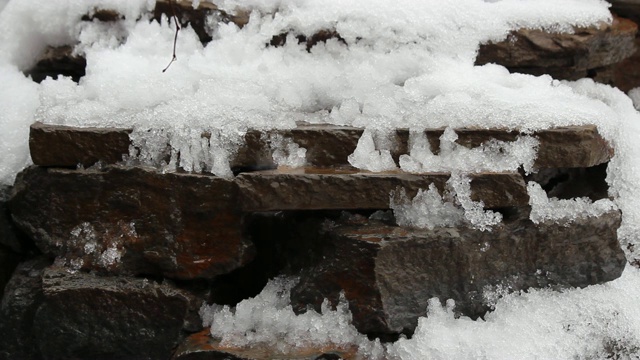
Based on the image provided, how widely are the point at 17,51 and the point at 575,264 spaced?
7.63 ft

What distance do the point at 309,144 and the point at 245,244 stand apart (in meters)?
0.39

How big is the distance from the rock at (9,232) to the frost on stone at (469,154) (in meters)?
1.40

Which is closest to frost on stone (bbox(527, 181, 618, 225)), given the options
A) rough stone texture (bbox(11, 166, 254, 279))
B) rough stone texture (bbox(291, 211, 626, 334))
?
rough stone texture (bbox(291, 211, 626, 334))

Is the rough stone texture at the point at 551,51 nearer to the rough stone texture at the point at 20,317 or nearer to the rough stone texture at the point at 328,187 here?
the rough stone texture at the point at 328,187

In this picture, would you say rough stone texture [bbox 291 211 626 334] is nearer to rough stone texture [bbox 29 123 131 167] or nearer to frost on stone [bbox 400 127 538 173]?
frost on stone [bbox 400 127 538 173]

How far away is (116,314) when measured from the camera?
220 centimetres

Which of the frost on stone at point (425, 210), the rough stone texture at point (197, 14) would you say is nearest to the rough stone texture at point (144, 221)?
the frost on stone at point (425, 210)

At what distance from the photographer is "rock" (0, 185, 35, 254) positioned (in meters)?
2.47

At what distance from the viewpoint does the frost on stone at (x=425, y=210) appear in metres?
2.15

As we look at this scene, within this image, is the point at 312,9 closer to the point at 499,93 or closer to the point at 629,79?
the point at 499,93

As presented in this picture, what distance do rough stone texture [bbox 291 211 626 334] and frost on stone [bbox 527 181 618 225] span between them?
3 centimetres

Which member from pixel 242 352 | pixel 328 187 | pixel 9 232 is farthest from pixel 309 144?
pixel 9 232

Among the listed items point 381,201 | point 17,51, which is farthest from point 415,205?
point 17,51

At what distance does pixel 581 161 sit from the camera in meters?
2.30
